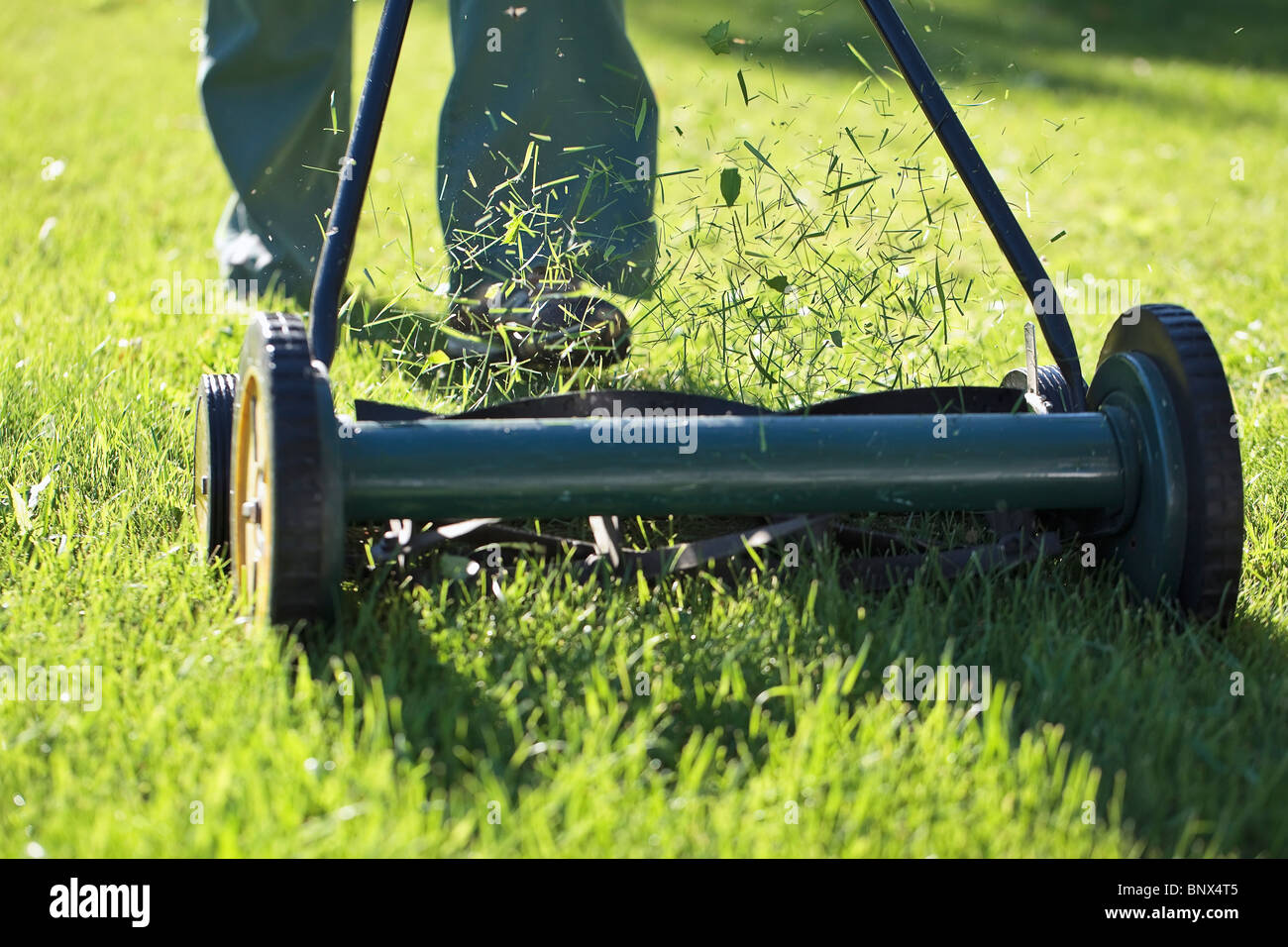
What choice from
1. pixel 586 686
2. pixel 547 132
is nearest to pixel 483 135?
pixel 547 132

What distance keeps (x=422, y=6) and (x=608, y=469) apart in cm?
1120

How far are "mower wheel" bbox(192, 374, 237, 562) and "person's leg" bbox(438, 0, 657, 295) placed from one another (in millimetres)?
740

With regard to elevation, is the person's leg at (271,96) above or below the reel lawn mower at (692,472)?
above

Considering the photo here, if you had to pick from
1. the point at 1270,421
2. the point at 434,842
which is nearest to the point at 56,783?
the point at 434,842

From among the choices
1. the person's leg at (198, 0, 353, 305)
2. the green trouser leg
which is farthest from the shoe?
the person's leg at (198, 0, 353, 305)

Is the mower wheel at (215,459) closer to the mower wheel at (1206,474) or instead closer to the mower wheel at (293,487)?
the mower wheel at (293,487)

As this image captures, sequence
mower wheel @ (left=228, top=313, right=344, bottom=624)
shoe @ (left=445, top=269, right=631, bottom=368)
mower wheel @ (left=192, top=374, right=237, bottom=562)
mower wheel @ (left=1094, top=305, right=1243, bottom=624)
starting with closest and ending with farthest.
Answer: mower wheel @ (left=228, top=313, right=344, bottom=624) → mower wheel @ (left=1094, top=305, right=1243, bottom=624) → mower wheel @ (left=192, top=374, right=237, bottom=562) → shoe @ (left=445, top=269, right=631, bottom=368)

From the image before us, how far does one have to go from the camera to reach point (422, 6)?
40.1 ft

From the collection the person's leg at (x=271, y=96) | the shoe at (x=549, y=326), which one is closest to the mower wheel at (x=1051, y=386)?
the shoe at (x=549, y=326)

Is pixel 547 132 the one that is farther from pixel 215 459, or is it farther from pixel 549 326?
pixel 215 459

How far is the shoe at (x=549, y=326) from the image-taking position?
107 inches

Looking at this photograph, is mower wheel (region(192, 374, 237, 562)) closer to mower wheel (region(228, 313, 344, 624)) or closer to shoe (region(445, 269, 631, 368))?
mower wheel (region(228, 313, 344, 624))

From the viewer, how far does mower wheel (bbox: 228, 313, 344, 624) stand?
181 cm

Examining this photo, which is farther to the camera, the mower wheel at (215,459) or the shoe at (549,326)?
the shoe at (549,326)
